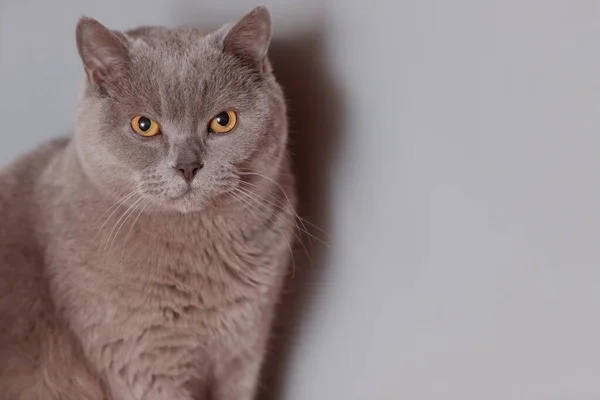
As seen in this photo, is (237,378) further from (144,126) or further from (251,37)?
(251,37)

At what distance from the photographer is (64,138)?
158 cm

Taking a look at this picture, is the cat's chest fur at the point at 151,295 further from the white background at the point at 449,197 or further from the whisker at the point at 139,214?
the white background at the point at 449,197

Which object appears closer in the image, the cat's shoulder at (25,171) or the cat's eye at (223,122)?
the cat's eye at (223,122)

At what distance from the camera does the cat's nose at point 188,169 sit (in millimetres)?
1123

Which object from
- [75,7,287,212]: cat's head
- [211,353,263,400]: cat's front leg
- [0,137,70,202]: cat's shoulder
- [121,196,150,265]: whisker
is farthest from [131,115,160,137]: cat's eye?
[211,353,263,400]: cat's front leg

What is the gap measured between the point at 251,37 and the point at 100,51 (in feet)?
0.84

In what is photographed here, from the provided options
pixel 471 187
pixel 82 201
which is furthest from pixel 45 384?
pixel 471 187

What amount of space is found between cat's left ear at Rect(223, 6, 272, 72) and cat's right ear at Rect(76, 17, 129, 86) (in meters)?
0.18

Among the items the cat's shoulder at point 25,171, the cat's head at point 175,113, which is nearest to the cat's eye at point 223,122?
the cat's head at point 175,113

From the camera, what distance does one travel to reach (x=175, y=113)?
1147 mm

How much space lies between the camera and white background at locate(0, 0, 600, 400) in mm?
802

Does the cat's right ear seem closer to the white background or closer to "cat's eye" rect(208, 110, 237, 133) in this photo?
"cat's eye" rect(208, 110, 237, 133)

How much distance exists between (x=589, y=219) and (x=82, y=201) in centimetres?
87

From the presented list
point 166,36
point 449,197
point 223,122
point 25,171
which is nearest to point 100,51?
point 166,36
